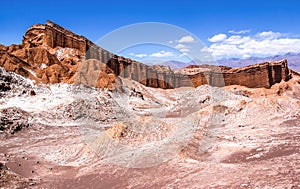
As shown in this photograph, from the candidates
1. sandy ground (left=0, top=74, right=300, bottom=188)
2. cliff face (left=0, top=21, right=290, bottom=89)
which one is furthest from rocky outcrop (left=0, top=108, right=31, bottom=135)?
cliff face (left=0, top=21, right=290, bottom=89)

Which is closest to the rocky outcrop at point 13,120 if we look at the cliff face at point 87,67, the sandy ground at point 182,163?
the sandy ground at point 182,163

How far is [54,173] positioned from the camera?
10.5 m

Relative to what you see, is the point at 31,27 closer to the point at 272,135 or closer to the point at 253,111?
the point at 253,111

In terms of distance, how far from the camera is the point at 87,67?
36.7m

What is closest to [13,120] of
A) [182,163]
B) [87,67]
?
[182,163]

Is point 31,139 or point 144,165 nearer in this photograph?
point 144,165

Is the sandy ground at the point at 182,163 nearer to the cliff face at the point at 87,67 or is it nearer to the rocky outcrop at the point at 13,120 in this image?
the rocky outcrop at the point at 13,120

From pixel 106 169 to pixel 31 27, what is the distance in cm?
4317

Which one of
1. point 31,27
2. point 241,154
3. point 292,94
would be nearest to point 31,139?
point 241,154

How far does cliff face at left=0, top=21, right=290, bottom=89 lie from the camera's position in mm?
32781

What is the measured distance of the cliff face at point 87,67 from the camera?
32781 millimetres

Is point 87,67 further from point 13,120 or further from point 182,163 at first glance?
point 182,163

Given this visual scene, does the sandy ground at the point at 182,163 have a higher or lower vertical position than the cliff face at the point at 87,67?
lower

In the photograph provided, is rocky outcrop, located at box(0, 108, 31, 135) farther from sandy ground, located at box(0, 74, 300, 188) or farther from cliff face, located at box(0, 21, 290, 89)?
cliff face, located at box(0, 21, 290, 89)
